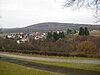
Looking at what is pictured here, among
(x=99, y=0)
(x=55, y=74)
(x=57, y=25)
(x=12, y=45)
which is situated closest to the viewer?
(x=99, y=0)

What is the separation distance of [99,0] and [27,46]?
46596 mm

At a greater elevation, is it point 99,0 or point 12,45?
point 99,0

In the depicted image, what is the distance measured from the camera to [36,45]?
64375 millimetres

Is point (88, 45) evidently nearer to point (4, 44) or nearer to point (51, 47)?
point (51, 47)

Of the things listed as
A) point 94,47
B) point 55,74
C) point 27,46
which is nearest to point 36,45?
point 27,46

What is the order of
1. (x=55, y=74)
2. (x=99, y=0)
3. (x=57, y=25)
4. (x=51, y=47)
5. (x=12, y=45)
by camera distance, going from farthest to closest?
(x=57, y=25) → (x=12, y=45) → (x=51, y=47) → (x=55, y=74) → (x=99, y=0)

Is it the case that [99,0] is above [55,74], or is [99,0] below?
above

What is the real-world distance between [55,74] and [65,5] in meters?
5.46

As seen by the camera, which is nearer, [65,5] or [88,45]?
[65,5]

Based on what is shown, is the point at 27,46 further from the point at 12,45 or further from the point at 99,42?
the point at 99,42

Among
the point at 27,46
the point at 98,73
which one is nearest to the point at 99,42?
the point at 27,46

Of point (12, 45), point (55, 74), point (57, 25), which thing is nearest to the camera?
point (55, 74)

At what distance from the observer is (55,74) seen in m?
20.4

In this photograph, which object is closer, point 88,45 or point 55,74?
point 55,74
